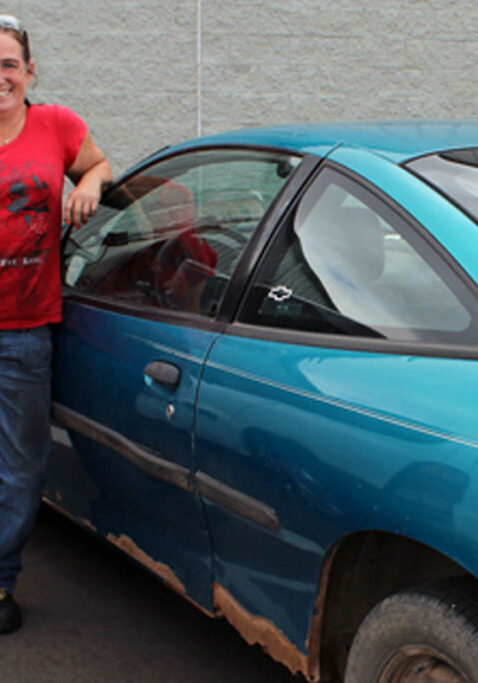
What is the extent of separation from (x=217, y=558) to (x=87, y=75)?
665 cm

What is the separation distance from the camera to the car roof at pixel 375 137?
2.46 metres

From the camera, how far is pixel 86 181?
3.18 m

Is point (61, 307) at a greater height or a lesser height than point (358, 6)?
lesser

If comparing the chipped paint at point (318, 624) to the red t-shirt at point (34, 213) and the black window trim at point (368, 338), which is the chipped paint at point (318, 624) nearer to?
the black window trim at point (368, 338)

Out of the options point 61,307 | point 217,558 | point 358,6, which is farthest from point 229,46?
point 217,558

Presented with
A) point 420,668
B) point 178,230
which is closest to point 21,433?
point 178,230

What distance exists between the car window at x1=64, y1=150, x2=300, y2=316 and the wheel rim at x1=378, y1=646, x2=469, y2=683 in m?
1.02

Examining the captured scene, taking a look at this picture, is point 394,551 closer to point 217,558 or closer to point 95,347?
point 217,558

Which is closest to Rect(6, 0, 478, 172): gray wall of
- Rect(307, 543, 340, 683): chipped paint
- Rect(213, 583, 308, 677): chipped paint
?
Rect(213, 583, 308, 677): chipped paint

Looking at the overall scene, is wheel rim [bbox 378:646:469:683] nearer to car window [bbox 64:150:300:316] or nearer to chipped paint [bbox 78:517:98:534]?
car window [bbox 64:150:300:316]

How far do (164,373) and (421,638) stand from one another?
998mm

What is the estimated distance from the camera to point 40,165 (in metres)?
3.03

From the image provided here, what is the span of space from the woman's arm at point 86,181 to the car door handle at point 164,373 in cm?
67

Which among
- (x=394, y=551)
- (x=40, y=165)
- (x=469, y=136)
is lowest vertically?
(x=394, y=551)
